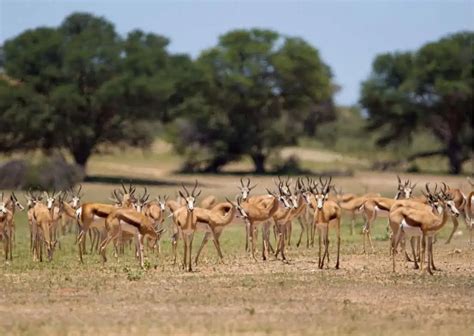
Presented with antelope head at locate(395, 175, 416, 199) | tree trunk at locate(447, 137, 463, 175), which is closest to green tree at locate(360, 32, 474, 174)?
tree trunk at locate(447, 137, 463, 175)

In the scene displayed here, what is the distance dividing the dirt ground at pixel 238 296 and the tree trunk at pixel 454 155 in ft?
138

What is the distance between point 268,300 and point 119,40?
41.9m

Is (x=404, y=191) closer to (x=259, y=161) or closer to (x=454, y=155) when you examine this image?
(x=259, y=161)

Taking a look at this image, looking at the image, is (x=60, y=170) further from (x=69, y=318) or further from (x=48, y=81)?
(x=69, y=318)

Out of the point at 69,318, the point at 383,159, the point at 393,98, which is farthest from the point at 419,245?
the point at 383,159

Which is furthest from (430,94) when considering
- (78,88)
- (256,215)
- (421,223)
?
(421,223)

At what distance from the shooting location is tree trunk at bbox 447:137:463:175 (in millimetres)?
63938

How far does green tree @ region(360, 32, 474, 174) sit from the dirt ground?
41182 mm

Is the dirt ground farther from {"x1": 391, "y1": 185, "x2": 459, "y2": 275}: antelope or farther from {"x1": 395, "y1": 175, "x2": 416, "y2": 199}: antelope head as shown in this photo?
{"x1": 395, "y1": 175, "x2": 416, "y2": 199}: antelope head

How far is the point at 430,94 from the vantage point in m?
63.9

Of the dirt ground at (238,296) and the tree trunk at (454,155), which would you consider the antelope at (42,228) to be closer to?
the dirt ground at (238,296)

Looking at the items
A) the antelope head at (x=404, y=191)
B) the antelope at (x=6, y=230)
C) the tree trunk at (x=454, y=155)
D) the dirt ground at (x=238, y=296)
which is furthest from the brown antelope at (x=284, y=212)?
the tree trunk at (x=454, y=155)

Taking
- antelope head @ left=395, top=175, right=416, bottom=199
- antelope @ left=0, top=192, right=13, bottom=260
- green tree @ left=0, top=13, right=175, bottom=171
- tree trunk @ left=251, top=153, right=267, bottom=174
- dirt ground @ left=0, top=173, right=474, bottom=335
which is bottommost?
dirt ground @ left=0, top=173, right=474, bottom=335

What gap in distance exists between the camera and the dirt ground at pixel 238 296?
13.1 meters
